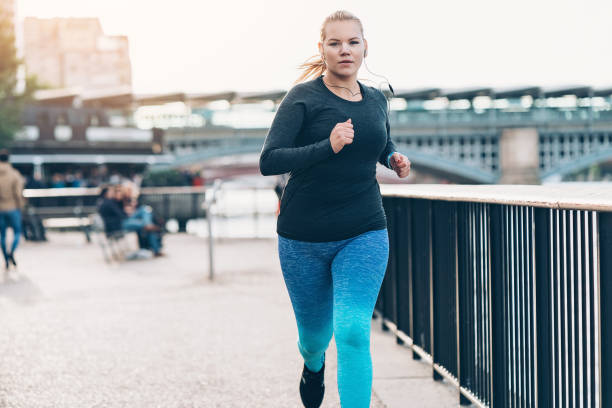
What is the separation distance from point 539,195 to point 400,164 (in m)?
0.51

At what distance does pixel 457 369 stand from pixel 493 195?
1064mm

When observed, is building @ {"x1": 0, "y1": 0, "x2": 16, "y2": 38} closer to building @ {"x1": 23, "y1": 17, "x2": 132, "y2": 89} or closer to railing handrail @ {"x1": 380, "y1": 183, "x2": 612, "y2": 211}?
railing handrail @ {"x1": 380, "y1": 183, "x2": 612, "y2": 211}

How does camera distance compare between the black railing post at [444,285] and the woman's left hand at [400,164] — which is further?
the black railing post at [444,285]

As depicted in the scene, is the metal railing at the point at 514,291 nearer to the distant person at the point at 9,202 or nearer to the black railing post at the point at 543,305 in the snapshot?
the black railing post at the point at 543,305

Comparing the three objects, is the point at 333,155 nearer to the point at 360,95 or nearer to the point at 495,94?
the point at 360,95

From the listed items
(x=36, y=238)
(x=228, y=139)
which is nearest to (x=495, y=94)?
(x=228, y=139)

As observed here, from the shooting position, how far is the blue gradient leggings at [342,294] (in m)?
2.55

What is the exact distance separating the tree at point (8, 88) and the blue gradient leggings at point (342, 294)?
3143 cm

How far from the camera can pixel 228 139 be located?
2436 inches

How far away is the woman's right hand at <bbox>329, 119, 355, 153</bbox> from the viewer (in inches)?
97.7

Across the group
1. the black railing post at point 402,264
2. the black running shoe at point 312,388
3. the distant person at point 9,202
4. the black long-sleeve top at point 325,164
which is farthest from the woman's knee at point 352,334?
the distant person at point 9,202

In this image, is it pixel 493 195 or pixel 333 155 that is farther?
pixel 493 195

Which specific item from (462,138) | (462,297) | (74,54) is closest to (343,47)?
(462,297)

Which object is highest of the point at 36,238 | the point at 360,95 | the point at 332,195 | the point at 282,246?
the point at 360,95
